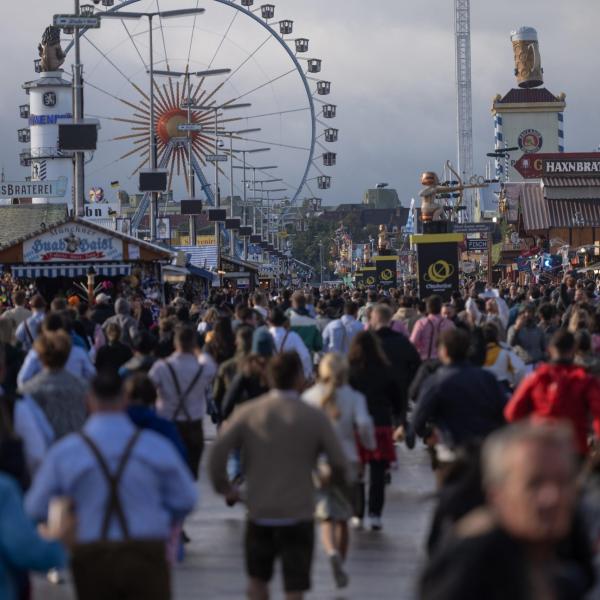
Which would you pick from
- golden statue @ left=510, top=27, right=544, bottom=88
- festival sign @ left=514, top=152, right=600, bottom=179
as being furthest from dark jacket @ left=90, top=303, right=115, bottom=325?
golden statue @ left=510, top=27, right=544, bottom=88

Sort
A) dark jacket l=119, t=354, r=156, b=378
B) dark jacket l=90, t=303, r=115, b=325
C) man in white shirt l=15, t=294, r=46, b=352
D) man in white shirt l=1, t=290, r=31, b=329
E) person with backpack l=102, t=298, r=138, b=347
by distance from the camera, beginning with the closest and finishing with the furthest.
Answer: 1. dark jacket l=119, t=354, r=156, b=378
2. man in white shirt l=15, t=294, r=46, b=352
3. person with backpack l=102, t=298, r=138, b=347
4. man in white shirt l=1, t=290, r=31, b=329
5. dark jacket l=90, t=303, r=115, b=325

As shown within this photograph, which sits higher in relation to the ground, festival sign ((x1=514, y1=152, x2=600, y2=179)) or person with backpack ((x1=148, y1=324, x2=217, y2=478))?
festival sign ((x1=514, y1=152, x2=600, y2=179))

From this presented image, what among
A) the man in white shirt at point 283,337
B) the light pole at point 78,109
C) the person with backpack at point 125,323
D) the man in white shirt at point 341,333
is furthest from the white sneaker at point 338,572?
the light pole at point 78,109

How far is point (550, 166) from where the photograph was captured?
72.6 m

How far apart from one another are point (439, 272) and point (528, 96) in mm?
94264

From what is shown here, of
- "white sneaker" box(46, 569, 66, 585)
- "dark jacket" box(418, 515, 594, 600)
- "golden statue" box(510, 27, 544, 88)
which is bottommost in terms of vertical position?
"white sneaker" box(46, 569, 66, 585)

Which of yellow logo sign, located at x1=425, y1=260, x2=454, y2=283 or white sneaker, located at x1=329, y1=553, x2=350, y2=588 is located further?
yellow logo sign, located at x1=425, y1=260, x2=454, y2=283

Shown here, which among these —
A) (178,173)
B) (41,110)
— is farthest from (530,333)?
(41,110)

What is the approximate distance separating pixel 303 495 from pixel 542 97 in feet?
397

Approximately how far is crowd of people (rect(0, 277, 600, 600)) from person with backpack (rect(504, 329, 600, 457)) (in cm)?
1

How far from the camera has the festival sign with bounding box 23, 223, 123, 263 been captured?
118 feet

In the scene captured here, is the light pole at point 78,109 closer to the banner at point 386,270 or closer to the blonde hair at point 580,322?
the blonde hair at point 580,322

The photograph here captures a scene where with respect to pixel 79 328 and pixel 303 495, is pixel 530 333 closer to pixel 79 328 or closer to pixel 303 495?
pixel 79 328

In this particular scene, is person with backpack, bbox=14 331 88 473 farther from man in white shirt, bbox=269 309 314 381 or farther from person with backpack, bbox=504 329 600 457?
man in white shirt, bbox=269 309 314 381
